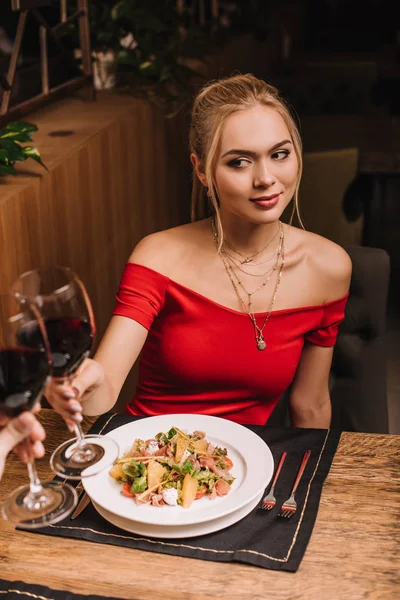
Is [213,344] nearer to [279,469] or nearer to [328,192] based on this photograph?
[279,469]

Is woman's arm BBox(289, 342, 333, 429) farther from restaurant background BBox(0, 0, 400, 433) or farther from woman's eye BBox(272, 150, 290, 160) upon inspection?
restaurant background BBox(0, 0, 400, 433)

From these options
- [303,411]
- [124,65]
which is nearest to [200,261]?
[303,411]

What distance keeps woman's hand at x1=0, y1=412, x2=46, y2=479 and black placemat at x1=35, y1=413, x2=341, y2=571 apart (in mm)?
174

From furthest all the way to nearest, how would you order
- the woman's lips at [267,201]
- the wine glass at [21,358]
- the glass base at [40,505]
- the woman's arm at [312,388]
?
the woman's arm at [312,388], the woman's lips at [267,201], the glass base at [40,505], the wine glass at [21,358]

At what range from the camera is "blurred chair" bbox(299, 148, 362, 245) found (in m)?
3.50

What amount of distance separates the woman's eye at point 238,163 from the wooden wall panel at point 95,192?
2.05 ft

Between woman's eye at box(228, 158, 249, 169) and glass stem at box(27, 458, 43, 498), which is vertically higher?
woman's eye at box(228, 158, 249, 169)

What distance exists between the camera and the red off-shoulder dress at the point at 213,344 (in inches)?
70.7

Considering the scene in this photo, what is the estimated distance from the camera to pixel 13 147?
2070 millimetres

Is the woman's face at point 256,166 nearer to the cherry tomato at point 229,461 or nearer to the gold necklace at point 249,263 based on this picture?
the gold necklace at point 249,263

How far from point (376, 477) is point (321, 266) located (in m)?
0.68

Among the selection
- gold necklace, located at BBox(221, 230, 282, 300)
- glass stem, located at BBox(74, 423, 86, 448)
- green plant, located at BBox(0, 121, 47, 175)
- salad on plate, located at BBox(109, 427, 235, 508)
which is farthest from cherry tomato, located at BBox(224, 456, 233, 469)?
green plant, located at BBox(0, 121, 47, 175)

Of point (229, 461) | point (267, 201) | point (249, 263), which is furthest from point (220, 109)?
point (229, 461)

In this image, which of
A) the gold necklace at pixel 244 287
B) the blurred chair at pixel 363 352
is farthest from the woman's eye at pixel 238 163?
the blurred chair at pixel 363 352
